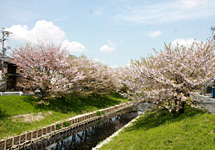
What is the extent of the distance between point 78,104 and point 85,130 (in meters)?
Answer: 9.23

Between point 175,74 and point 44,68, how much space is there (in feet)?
68.1

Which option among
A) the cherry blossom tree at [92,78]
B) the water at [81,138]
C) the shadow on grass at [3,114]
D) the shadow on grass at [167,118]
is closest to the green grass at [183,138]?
the shadow on grass at [167,118]

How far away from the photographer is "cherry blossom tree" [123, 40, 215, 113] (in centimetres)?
1495

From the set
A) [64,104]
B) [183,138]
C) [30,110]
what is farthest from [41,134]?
[183,138]

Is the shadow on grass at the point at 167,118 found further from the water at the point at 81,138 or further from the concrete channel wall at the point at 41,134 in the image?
the concrete channel wall at the point at 41,134

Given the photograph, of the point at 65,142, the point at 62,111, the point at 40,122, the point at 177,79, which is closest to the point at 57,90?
the point at 62,111

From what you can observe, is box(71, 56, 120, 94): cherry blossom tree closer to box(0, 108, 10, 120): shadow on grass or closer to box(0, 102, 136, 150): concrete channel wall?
box(0, 102, 136, 150): concrete channel wall

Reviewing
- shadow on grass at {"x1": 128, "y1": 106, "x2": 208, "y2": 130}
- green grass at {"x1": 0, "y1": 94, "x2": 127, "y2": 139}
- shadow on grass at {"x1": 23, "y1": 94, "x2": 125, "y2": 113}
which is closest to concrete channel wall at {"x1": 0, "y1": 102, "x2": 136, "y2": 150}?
green grass at {"x1": 0, "y1": 94, "x2": 127, "y2": 139}

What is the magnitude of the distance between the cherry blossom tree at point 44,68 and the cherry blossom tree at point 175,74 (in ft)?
47.4

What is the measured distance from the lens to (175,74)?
630 inches

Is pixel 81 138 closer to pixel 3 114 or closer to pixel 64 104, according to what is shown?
pixel 3 114

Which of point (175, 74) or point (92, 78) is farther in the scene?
point (92, 78)

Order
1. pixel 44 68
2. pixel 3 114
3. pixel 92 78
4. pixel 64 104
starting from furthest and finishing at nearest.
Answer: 1. pixel 92 78
2. pixel 64 104
3. pixel 44 68
4. pixel 3 114

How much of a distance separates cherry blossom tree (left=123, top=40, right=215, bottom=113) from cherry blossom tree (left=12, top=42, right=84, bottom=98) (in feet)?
47.4
